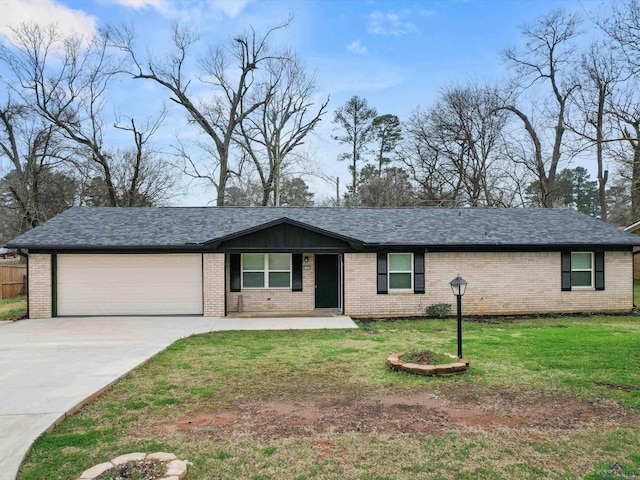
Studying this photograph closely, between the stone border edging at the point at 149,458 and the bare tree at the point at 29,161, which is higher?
the bare tree at the point at 29,161

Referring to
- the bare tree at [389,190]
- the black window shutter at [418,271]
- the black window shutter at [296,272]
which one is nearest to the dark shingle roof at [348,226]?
the black window shutter at [418,271]

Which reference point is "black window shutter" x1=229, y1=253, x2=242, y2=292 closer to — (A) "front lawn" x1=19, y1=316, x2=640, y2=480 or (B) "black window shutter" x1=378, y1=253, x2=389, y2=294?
(B) "black window shutter" x1=378, y1=253, x2=389, y2=294

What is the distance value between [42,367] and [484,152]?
27.7 meters

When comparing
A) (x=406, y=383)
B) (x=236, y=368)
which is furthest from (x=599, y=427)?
(x=236, y=368)

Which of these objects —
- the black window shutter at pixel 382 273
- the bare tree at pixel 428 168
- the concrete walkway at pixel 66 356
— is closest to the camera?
the concrete walkway at pixel 66 356

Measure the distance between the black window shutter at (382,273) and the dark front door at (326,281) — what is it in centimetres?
180

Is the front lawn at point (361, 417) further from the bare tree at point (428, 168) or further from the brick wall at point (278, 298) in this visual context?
the bare tree at point (428, 168)

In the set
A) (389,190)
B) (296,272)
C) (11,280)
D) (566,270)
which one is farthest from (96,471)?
(389,190)

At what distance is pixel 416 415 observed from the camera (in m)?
5.58

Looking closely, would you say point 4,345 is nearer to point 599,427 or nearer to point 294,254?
point 294,254

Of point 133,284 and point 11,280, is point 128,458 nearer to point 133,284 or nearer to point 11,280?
point 133,284

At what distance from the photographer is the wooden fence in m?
19.9

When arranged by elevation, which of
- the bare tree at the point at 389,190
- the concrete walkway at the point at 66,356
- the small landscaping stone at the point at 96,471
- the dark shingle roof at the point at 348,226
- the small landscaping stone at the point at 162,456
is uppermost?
the bare tree at the point at 389,190

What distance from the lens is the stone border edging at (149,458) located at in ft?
12.7
